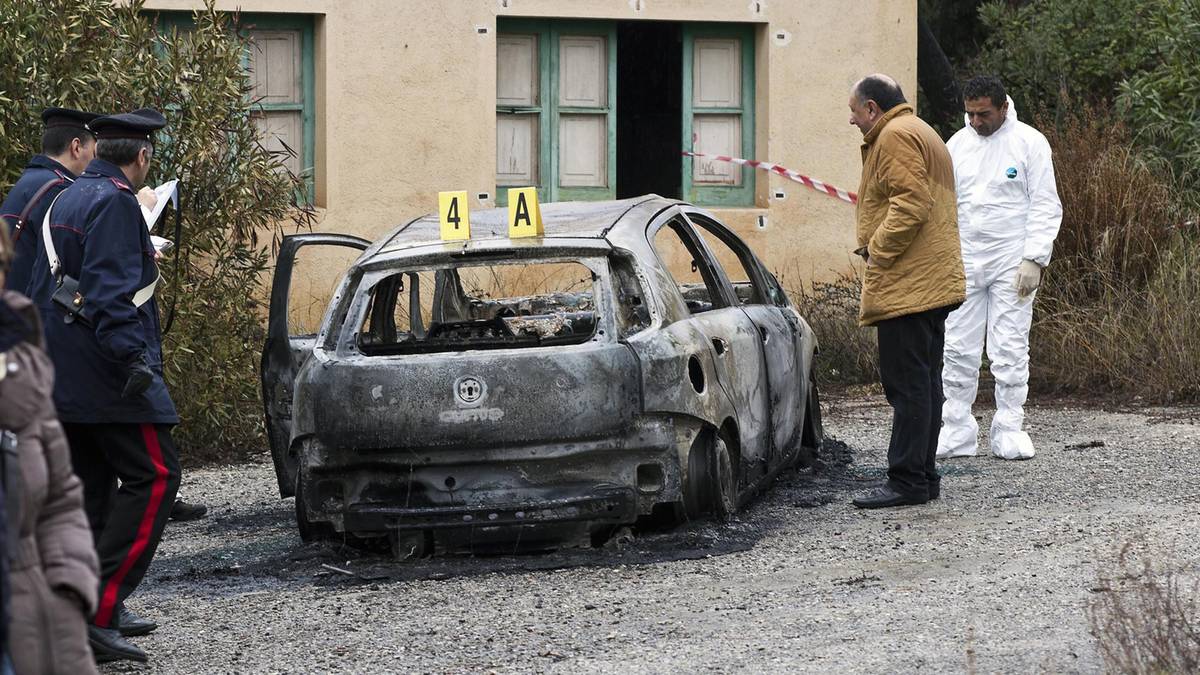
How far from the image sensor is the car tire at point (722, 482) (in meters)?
7.56

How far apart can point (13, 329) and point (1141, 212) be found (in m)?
10.7

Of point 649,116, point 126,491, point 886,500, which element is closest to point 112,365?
point 126,491

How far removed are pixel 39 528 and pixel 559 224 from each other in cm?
442

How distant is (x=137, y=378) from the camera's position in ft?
20.0

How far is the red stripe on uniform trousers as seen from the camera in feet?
19.9

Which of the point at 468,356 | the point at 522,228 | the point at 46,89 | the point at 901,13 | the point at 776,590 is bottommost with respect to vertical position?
the point at 776,590

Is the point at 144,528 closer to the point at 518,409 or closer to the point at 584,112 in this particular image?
the point at 518,409

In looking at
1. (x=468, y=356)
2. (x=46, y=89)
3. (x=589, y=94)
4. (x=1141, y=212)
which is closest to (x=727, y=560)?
(x=468, y=356)

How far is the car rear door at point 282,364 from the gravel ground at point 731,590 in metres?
0.41

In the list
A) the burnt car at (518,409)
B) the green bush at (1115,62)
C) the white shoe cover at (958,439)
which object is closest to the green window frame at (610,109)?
the green bush at (1115,62)

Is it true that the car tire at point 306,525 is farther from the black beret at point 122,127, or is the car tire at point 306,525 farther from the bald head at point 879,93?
the bald head at point 879,93

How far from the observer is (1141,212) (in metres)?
13.2

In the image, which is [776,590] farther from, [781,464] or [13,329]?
[13,329]

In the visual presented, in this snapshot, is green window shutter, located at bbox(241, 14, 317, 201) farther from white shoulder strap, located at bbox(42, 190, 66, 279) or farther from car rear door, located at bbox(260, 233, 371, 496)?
white shoulder strap, located at bbox(42, 190, 66, 279)
